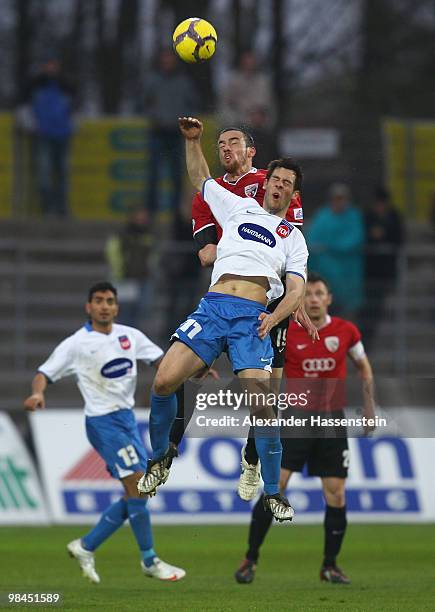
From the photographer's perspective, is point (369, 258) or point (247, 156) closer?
point (247, 156)

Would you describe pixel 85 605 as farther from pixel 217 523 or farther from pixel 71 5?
pixel 71 5

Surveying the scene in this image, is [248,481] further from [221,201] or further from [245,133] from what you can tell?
[245,133]

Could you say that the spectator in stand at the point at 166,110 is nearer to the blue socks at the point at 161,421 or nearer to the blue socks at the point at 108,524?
the blue socks at the point at 108,524

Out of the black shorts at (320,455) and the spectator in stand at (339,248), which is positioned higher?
the spectator in stand at (339,248)

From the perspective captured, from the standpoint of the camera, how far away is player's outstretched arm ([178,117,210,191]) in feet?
38.9

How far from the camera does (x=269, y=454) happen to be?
465 inches

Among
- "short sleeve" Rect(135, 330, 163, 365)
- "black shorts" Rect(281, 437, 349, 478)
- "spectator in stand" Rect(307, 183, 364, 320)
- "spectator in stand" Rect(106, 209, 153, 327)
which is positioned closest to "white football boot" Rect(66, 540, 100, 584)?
"short sleeve" Rect(135, 330, 163, 365)

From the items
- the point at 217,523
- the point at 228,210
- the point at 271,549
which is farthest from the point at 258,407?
the point at 217,523

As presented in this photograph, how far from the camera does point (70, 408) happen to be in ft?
66.2

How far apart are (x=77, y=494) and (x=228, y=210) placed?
7.10 metres

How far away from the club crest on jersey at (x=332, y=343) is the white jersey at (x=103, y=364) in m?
1.42

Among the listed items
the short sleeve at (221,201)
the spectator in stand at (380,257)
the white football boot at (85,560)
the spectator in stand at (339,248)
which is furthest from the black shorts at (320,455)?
the spectator in stand at (380,257)

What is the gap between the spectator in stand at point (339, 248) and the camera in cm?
2011

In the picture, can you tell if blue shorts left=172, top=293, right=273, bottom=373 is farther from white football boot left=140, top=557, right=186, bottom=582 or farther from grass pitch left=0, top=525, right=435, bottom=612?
white football boot left=140, top=557, right=186, bottom=582
